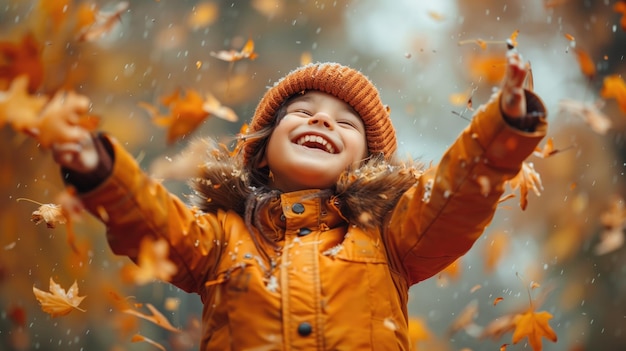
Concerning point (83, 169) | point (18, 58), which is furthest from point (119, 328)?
point (83, 169)

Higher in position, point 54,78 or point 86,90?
point 54,78

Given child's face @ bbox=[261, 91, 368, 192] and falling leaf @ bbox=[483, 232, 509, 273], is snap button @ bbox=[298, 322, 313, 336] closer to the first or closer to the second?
child's face @ bbox=[261, 91, 368, 192]

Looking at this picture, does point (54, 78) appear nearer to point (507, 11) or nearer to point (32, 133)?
point (32, 133)

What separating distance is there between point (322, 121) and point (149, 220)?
667mm

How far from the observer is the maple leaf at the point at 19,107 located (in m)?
1.58

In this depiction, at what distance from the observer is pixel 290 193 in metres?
2.16

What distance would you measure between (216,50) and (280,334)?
3.32 meters

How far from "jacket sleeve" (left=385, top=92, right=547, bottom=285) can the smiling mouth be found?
11.3 inches

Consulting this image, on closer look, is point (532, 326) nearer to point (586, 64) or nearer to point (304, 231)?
point (304, 231)

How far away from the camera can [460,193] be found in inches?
72.0

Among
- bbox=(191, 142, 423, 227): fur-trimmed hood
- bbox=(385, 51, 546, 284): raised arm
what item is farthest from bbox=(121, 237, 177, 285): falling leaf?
bbox=(385, 51, 546, 284): raised arm

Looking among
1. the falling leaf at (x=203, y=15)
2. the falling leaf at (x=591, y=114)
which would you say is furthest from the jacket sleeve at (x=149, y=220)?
the falling leaf at (x=203, y=15)

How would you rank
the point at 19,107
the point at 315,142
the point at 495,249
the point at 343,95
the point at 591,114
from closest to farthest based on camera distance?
the point at 19,107, the point at 591,114, the point at 315,142, the point at 343,95, the point at 495,249

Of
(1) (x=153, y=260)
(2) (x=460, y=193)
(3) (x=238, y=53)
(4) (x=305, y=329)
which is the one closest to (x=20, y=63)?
(1) (x=153, y=260)
